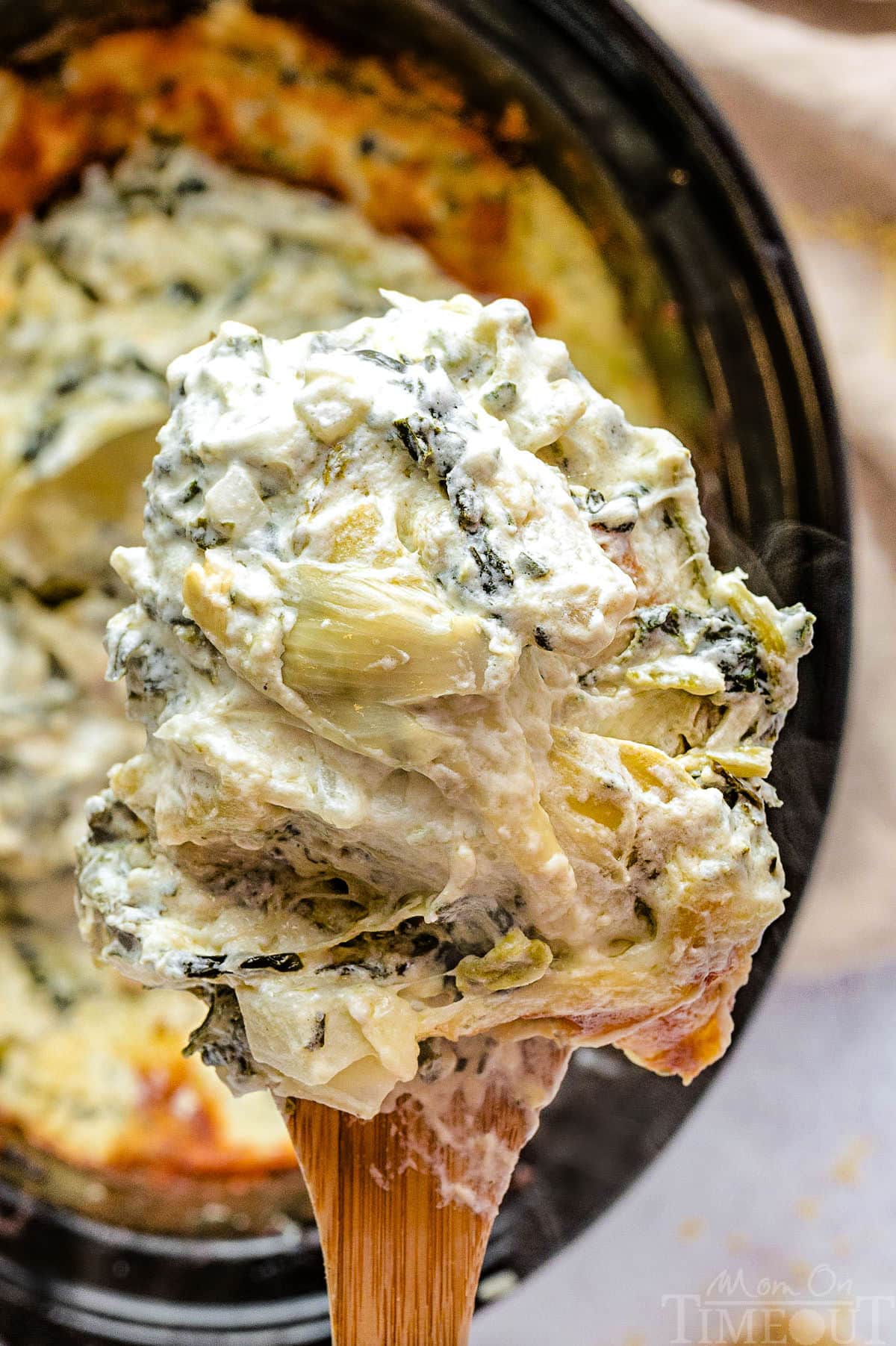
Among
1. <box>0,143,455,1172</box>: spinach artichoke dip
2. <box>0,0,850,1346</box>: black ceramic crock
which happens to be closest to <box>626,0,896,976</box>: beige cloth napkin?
<box>0,0,850,1346</box>: black ceramic crock

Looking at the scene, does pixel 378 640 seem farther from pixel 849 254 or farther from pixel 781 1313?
pixel 781 1313

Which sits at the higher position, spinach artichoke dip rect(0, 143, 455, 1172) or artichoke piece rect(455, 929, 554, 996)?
artichoke piece rect(455, 929, 554, 996)

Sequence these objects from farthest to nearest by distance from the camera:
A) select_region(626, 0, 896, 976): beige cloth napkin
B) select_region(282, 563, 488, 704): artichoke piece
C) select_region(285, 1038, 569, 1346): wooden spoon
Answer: select_region(626, 0, 896, 976): beige cloth napkin, select_region(285, 1038, 569, 1346): wooden spoon, select_region(282, 563, 488, 704): artichoke piece

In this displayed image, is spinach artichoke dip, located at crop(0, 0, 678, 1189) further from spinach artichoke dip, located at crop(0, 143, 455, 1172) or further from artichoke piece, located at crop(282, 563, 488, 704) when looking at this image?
artichoke piece, located at crop(282, 563, 488, 704)

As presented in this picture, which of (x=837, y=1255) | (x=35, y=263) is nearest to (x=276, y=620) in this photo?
(x=35, y=263)

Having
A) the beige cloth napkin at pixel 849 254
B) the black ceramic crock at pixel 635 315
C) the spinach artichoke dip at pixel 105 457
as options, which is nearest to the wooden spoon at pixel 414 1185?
the black ceramic crock at pixel 635 315
